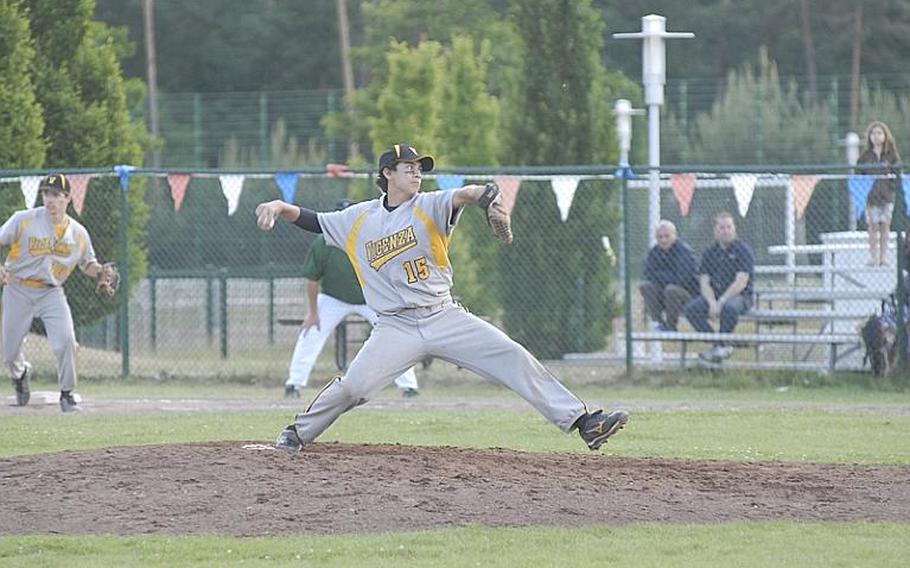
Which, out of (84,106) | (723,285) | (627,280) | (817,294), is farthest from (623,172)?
(84,106)

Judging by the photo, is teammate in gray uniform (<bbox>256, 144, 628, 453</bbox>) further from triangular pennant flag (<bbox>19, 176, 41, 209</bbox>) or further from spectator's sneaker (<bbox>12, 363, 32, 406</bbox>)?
triangular pennant flag (<bbox>19, 176, 41, 209</bbox>)

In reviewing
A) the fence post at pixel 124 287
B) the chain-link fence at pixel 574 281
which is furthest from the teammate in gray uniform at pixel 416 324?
the fence post at pixel 124 287

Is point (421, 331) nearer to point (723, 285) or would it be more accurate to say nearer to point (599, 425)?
point (599, 425)

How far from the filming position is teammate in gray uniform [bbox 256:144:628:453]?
1009 cm

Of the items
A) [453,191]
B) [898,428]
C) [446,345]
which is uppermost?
[453,191]

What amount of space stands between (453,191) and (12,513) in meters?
3.09

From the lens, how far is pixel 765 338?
17781mm

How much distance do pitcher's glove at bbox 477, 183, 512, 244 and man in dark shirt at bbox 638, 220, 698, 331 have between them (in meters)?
9.31

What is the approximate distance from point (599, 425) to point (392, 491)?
146cm

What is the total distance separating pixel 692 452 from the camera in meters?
12.1

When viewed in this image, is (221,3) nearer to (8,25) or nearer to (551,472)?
(8,25)

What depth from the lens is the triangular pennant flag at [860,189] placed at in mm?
17703

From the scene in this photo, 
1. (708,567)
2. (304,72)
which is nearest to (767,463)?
(708,567)

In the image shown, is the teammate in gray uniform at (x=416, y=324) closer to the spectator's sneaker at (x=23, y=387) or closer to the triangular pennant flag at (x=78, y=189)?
the spectator's sneaker at (x=23, y=387)
